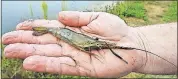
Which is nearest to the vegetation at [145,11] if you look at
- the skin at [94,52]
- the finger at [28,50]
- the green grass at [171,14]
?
the green grass at [171,14]

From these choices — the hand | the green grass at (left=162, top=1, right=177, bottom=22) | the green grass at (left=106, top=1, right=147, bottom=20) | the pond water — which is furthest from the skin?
the green grass at (left=162, top=1, right=177, bottom=22)

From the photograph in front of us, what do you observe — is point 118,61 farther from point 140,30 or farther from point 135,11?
point 135,11

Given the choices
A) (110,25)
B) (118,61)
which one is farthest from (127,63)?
(110,25)

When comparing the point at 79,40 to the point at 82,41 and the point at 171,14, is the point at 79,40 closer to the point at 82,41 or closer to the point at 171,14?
the point at 82,41

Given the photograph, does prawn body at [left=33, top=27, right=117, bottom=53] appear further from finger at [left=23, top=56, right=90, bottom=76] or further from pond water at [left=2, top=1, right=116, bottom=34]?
pond water at [left=2, top=1, right=116, bottom=34]

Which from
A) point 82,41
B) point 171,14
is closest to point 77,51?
point 82,41

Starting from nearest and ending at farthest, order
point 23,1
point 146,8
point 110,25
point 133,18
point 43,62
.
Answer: point 43,62
point 110,25
point 23,1
point 133,18
point 146,8

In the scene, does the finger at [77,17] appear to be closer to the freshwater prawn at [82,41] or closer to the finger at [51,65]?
the freshwater prawn at [82,41]
